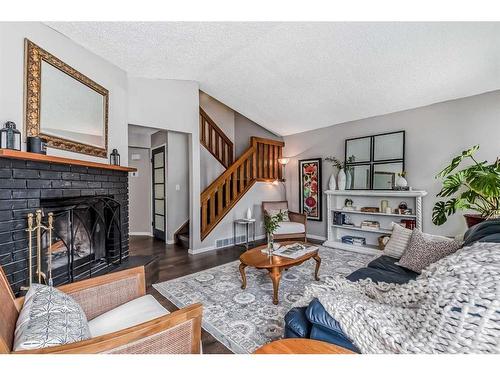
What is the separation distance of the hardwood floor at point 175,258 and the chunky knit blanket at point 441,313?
1.78 meters

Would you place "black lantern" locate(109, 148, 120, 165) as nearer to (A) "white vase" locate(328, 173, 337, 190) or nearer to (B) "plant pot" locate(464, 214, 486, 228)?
(A) "white vase" locate(328, 173, 337, 190)

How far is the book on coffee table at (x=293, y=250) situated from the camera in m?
2.52

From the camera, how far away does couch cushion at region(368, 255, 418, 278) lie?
6.68 feet

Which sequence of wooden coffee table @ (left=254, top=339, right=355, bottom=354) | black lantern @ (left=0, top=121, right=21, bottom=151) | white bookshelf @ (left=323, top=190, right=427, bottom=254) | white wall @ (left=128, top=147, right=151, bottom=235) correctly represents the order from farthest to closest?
white wall @ (left=128, top=147, right=151, bottom=235) < white bookshelf @ (left=323, top=190, right=427, bottom=254) < black lantern @ (left=0, top=121, right=21, bottom=151) < wooden coffee table @ (left=254, top=339, right=355, bottom=354)

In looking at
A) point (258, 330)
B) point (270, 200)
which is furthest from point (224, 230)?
point (258, 330)

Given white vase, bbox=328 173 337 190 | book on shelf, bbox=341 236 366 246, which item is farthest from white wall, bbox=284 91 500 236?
book on shelf, bbox=341 236 366 246

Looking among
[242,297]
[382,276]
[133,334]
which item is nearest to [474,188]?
[382,276]

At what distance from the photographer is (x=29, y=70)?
1.91 m

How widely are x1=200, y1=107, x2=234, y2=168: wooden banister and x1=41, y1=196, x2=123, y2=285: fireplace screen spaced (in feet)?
8.05

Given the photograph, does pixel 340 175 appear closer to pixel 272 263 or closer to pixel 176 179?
pixel 272 263

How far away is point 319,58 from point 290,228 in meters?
2.63

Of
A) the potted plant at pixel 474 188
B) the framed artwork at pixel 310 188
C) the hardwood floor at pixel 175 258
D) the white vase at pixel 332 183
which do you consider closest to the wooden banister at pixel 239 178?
the hardwood floor at pixel 175 258

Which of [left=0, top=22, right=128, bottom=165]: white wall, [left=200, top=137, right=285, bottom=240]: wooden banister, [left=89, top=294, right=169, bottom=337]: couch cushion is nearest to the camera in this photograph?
[left=89, top=294, right=169, bottom=337]: couch cushion
